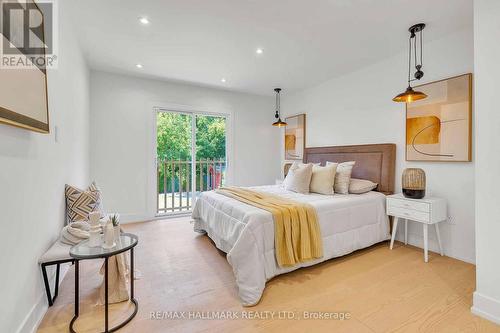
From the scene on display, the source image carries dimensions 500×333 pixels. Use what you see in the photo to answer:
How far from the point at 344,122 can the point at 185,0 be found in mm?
3033

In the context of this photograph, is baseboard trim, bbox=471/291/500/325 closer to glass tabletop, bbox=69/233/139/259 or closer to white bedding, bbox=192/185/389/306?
white bedding, bbox=192/185/389/306

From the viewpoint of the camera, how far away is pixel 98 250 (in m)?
1.59

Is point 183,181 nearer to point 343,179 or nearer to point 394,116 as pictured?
point 343,179

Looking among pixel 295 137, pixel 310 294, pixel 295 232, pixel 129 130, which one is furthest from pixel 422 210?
pixel 129 130

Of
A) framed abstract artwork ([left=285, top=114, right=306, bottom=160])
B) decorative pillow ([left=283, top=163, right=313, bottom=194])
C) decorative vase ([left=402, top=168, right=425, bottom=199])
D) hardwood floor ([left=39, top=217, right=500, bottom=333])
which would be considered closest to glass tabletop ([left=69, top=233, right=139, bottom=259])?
hardwood floor ([left=39, top=217, right=500, bottom=333])

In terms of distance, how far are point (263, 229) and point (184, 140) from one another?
10.5 feet

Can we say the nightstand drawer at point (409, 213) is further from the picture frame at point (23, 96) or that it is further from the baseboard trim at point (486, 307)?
the picture frame at point (23, 96)

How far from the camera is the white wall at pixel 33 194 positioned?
126 centimetres

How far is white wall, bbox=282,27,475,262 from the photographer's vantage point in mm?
2605

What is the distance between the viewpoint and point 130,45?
3.02m

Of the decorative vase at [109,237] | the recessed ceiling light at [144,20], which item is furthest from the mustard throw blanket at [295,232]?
the recessed ceiling light at [144,20]

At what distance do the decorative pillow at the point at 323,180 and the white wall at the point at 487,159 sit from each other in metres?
1.60

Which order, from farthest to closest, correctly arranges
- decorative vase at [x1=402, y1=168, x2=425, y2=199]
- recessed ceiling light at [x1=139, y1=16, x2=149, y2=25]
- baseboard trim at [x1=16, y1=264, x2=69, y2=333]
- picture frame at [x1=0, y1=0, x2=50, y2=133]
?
decorative vase at [x1=402, y1=168, x2=425, y2=199]
recessed ceiling light at [x1=139, y1=16, x2=149, y2=25]
baseboard trim at [x1=16, y1=264, x2=69, y2=333]
picture frame at [x1=0, y1=0, x2=50, y2=133]

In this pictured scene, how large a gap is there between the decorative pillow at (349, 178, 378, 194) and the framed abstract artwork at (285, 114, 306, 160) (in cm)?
176
